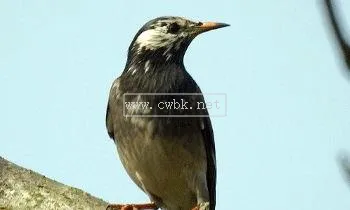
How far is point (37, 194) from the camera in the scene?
3.45 metres

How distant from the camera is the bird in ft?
17.0

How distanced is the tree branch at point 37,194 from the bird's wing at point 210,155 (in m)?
2.23

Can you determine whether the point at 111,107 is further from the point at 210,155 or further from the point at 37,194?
the point at 37,194

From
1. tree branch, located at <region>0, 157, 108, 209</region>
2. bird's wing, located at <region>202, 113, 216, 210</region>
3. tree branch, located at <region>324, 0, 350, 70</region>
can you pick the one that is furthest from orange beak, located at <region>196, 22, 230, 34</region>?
tree branch, located at <region>324, 0, 350, 70</region>

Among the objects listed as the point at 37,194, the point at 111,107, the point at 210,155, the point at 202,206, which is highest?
the point at 111,107

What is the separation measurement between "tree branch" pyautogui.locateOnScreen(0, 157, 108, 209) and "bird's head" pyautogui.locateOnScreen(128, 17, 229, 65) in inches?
97.2

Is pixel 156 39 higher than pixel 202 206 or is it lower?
higher

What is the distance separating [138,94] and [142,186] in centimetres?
84

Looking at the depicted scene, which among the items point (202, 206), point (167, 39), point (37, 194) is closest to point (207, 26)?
point (167, 39)

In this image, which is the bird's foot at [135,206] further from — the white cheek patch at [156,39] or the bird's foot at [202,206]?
the white cheek patch at [156,39]

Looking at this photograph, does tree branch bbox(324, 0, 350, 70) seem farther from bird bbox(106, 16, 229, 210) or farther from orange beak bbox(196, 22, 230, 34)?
orange beak bbox(196, 22, 230, 34)

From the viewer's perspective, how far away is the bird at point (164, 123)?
5180 mm

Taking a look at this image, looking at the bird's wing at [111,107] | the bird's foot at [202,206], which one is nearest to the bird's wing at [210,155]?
the bird's foot at [202,206]

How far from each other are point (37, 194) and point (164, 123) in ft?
6.33
